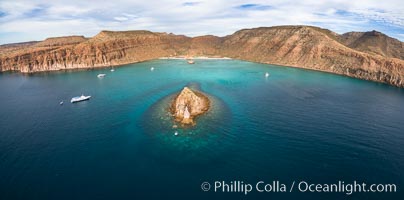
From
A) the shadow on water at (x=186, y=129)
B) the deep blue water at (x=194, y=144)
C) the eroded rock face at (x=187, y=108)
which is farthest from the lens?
the eroded rock face at (x=187, y=108)

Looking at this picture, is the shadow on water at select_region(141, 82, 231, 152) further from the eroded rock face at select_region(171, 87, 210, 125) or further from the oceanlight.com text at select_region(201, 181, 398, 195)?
the oceanlight.com text at select_region(201, 181, 398, 195)

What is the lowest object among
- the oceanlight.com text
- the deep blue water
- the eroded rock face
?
the oceanlight.com text

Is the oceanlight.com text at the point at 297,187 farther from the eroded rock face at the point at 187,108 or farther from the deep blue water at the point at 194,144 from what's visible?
the eroded rock face at the point at 187,108

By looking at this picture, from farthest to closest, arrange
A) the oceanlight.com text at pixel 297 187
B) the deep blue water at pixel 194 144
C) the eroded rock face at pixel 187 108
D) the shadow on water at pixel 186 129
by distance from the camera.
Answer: the eroded rock face at pixel 187 108 < the shadow on water at pixel 186 129 < the deep blue water at pixel 194 144 < the oceanlight.com text at pixel 297 187

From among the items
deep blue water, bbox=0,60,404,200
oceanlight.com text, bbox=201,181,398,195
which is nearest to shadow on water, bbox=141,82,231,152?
deep blue water, bbox=0,60,404,200

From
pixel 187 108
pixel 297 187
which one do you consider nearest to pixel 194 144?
pixel 187 108

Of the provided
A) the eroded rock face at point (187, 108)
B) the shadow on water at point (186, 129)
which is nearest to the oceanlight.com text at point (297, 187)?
the shadow on water at point (186, 129)

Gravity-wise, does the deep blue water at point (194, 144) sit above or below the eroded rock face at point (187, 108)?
below

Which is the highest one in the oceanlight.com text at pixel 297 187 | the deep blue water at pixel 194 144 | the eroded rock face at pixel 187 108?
the eroded rock face at pixel 187 108

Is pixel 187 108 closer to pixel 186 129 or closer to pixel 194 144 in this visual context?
pixel 186 129
